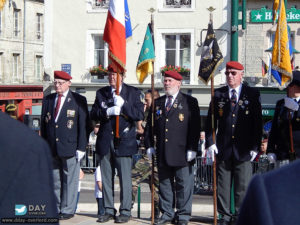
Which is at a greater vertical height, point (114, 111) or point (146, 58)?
point (146, 58)

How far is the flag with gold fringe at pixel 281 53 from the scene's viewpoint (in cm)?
808

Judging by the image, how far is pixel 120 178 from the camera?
26.7ft

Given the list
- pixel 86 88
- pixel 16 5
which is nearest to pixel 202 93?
pixel 86 88

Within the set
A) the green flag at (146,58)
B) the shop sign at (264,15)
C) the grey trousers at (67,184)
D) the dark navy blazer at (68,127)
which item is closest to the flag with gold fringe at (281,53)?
the green flag at (146,58)

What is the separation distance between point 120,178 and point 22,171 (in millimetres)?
6748

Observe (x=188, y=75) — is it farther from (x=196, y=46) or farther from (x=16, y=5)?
(x=16, y=5)

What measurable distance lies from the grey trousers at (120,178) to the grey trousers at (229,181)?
1099 millimetres

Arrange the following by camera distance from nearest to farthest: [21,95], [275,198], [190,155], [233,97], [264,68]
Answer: [275,198] < [233,97] < [190,155] < [264,68] < [21,95]

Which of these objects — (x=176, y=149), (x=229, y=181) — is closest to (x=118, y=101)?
(x=176, y=149)

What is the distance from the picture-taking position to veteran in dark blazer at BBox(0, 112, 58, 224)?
4.62 feet

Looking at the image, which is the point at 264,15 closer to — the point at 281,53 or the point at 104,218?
the point at 281,53

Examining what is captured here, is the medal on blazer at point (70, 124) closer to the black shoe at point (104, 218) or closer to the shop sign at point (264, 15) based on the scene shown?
the black shoe at point (104, 218)

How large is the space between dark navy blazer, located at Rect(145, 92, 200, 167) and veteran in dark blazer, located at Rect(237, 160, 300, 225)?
21.3 feet

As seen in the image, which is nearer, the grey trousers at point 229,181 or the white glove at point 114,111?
the grey trousers at point 229,181
